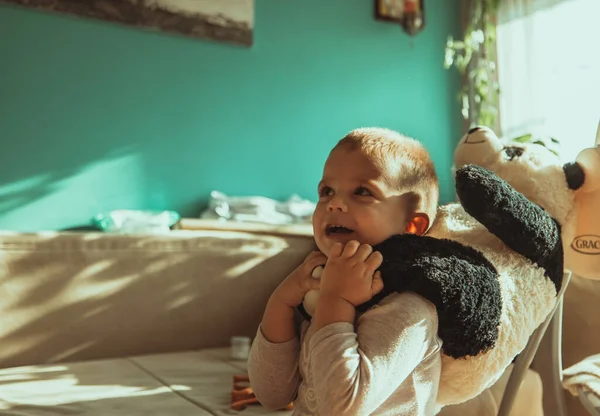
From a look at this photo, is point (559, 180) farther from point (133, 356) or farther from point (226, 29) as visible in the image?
point (226, 29)

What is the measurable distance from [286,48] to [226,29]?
309 millimetres

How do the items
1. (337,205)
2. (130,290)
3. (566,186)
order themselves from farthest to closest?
(130,290), (566,186), (337,205)

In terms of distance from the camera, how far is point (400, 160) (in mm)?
949

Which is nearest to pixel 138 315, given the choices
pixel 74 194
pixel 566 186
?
pixel 74 194

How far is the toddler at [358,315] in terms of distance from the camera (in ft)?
2.58

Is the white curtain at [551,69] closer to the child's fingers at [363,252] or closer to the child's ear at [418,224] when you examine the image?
the child's ear at [418,224]

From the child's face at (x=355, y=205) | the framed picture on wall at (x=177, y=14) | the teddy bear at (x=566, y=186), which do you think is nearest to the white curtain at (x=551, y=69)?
the framed picture on wall at (x=177, y=14)

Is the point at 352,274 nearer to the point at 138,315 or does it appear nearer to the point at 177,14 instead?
the point at 138,315

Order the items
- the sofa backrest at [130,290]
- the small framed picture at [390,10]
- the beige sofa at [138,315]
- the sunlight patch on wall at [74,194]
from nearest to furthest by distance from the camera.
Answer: the beige sofa at [138,315], the sofa backrest at [130,290], the sunlight patch on wall at [74,194], the small framed picture at [390,10]

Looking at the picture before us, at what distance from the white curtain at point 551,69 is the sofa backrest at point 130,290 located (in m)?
1.35

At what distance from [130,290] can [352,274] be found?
1119 millimetres

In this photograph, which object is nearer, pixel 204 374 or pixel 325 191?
pixel 325 191

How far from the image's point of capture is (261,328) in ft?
3.16

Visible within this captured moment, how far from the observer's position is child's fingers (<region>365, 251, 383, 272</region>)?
0.85m
